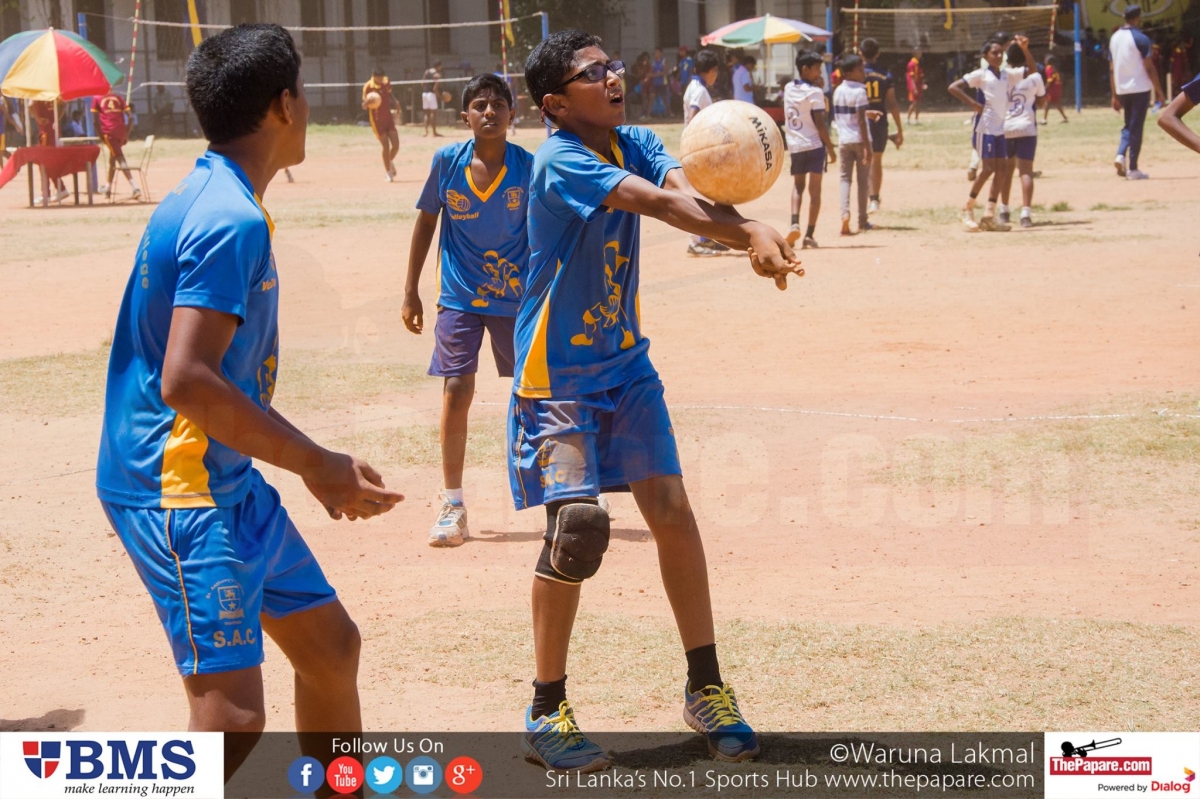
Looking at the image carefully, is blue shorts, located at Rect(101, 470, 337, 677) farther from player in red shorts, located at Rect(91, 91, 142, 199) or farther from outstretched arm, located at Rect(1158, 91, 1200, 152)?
player in red shorts, located at Rect(91, 91, 142, 199)

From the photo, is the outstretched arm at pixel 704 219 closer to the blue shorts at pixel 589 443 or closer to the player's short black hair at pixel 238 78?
the blue shorts at pixel 589 443

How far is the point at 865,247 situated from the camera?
48.9ft

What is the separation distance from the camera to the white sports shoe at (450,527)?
242 inches

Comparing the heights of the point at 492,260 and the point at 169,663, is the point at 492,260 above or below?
above

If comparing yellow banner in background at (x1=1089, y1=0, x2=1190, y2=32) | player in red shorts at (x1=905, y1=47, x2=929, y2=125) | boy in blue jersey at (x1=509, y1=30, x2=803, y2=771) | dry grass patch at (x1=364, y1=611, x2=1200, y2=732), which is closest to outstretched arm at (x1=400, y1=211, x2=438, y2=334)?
dry grass patch at (x1=364, y1=611, x2=1200, y2=732)

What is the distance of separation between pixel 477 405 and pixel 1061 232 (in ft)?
30.1

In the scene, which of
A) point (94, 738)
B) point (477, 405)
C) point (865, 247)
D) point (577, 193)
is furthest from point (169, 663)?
point (865, 247)

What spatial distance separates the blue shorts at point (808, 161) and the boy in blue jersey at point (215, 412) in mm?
12000

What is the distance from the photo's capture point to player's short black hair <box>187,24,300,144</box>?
116 inches

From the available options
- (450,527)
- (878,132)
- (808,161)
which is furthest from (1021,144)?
(450,527)

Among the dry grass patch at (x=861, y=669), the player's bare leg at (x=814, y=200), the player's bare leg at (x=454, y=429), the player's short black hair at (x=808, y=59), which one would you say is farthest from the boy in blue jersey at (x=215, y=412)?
the player's short black hair at (x=808, y=59)

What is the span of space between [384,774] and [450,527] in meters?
2.45

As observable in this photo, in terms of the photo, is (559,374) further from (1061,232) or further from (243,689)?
(1061,232)

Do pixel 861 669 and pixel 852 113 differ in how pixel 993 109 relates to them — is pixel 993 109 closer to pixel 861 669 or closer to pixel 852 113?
pixel 852 113
